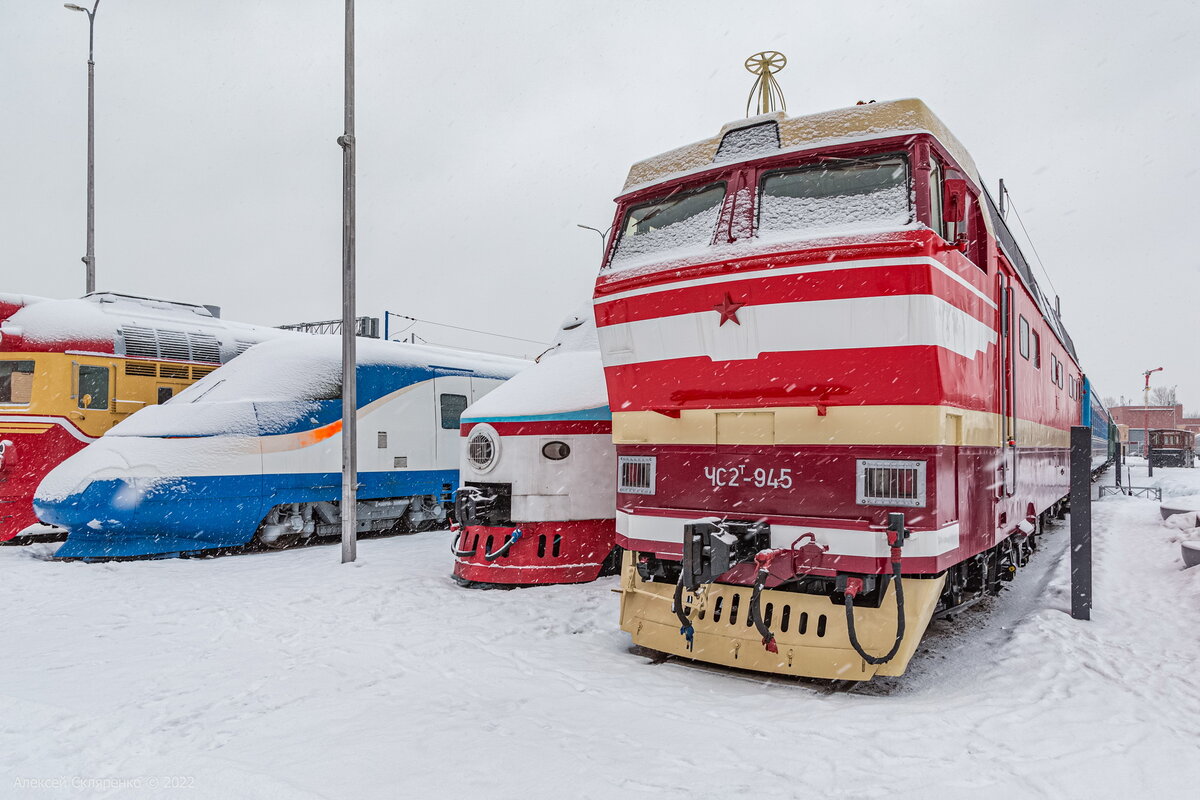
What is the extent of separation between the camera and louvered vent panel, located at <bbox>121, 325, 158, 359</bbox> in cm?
1133

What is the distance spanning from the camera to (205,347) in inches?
480

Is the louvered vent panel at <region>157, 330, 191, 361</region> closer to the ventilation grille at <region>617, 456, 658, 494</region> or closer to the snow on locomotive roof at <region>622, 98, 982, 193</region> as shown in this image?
the ventilation grille at <region>617, 456, 658, 494</region>

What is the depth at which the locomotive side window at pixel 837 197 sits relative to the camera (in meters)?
4.77

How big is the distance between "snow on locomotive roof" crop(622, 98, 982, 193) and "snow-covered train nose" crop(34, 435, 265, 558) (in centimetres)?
676

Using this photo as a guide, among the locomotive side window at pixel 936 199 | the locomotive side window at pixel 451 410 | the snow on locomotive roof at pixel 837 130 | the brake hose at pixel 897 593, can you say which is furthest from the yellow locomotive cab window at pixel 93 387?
the locomotive side window at pixel 936 199

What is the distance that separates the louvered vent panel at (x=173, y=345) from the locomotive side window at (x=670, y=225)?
27.8 ft

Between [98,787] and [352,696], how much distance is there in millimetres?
1415

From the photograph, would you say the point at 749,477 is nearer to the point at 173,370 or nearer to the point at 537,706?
the point at 537,706

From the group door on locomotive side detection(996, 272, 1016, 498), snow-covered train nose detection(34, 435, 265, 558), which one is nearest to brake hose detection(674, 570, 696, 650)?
door on locomotive side detection(996, 272, 1016, 498)

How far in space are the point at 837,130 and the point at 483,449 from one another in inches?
178

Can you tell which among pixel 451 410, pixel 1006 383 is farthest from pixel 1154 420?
A: pixel 1006 383

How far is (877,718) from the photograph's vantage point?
4254mm

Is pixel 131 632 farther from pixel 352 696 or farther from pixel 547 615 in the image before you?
pixel 547 615

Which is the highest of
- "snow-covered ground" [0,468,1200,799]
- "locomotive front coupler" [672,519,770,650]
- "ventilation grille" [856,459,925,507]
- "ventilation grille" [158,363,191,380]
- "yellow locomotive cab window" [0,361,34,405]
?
"ventilation grille" [158,363,191,380]
